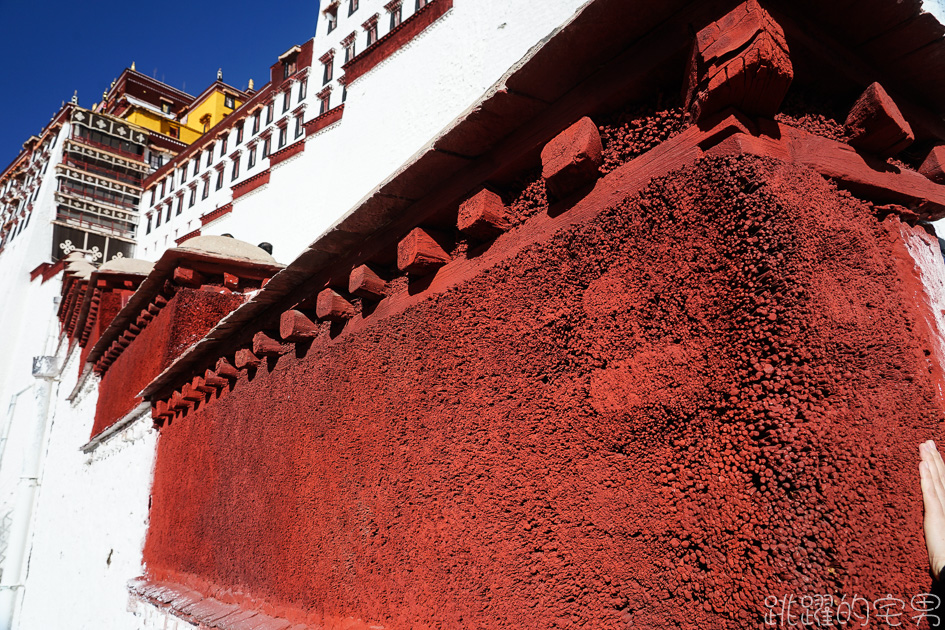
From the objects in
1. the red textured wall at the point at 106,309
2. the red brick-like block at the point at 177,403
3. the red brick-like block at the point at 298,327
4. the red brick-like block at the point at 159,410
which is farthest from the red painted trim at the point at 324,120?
the red brick-like block at the point at 298,327

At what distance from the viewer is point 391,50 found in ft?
33.1

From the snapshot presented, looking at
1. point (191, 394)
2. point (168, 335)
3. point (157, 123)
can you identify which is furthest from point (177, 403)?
point (157, 123)

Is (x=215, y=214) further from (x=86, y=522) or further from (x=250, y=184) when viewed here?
(x=86, y=522)

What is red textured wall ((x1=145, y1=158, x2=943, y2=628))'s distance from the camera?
114 cm

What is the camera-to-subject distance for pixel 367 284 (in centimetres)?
236

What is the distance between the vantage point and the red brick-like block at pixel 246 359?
10.8 feet

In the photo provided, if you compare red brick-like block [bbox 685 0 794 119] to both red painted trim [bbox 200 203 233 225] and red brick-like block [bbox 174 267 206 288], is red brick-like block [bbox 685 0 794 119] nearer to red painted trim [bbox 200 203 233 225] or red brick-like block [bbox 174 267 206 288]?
red brick-like block [bbox 174 267 206 288]

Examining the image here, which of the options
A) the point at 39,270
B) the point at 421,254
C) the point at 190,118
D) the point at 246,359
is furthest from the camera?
the point at 190,118

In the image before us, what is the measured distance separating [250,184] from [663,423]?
15.0 meters

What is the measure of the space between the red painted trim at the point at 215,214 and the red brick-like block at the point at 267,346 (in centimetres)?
1369

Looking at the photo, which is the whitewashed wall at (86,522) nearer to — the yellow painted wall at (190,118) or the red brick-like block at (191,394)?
the red brick-like block at (191,394)

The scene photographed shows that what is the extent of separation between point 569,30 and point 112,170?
2493 cm

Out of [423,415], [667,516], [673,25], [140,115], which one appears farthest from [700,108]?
[140,115]

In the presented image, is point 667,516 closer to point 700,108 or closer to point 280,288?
point 700,108
